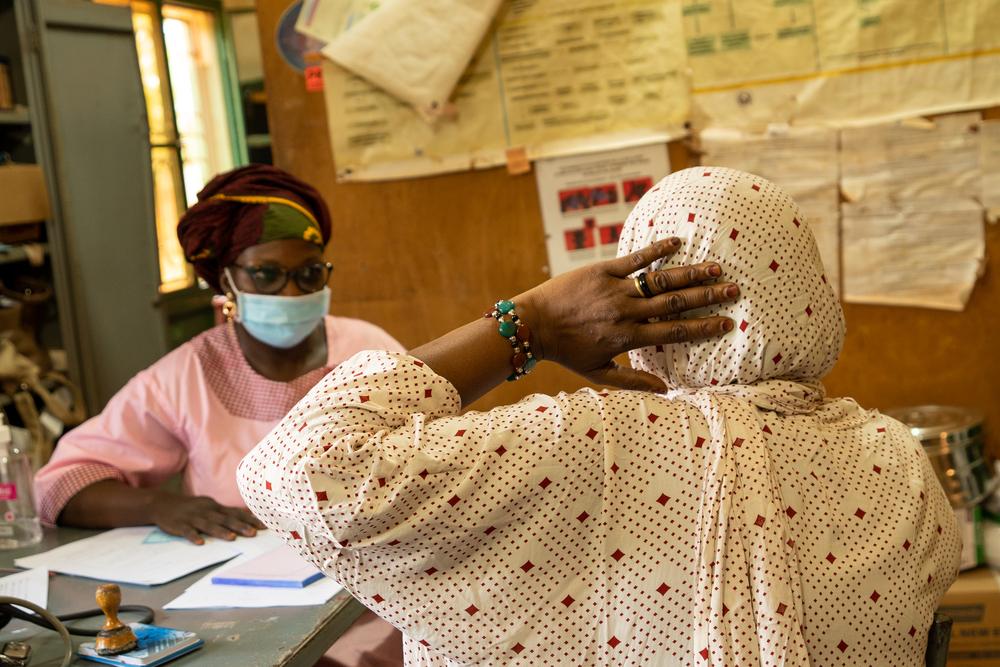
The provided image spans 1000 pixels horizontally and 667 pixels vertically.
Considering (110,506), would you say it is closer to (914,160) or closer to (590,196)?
(590,196)

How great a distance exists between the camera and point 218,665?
142 cm

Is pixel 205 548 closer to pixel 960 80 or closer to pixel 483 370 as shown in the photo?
pixel 483 370

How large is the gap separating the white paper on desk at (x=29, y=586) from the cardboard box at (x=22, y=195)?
6.79 ft

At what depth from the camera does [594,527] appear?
40.9 inches

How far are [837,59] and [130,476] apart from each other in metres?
1.96

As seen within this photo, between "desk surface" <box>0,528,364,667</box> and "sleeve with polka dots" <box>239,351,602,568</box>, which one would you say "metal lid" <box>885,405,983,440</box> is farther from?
"sleeve with polka dots" <box>239,351,602,568</box>

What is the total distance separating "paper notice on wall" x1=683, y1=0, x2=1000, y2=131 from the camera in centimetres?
251

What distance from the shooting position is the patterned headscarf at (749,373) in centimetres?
101

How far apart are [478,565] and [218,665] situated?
22.6 inches

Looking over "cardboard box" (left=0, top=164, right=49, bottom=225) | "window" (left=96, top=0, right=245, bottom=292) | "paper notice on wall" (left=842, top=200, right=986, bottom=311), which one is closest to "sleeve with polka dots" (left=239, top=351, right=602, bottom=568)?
"paper notice on wall" (left=842, top=200, right=986, bottom=311)

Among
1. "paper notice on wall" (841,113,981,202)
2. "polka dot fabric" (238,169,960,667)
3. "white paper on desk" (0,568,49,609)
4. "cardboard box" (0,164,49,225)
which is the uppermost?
"cardboard box" (0,164,49,225)

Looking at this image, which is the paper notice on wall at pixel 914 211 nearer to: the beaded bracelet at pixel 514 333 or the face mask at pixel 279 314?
the face mask at pixel 279 314

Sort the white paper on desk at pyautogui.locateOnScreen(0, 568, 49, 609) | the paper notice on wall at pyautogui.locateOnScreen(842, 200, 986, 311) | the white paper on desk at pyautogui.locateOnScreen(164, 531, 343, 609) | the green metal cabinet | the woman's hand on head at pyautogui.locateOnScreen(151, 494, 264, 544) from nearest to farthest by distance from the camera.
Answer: the white paper on desk at pyautogui.locateOnScreen(164, 531, 343, 609), the white paper on desk at pyautogui.locateOnScreen(0, 568, 49, 609), the woman's hand on head at pyautogui.locateOnScreen(151, 494, 264, 544), the paper notice on wall at pyautogui.locateOnScreen(842, 200, 986, 311), the green metal cabinet

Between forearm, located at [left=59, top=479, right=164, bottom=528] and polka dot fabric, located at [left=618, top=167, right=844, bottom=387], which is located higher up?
polka dot fabric, located at [left=618, top=167, right=844, bottom=387]
